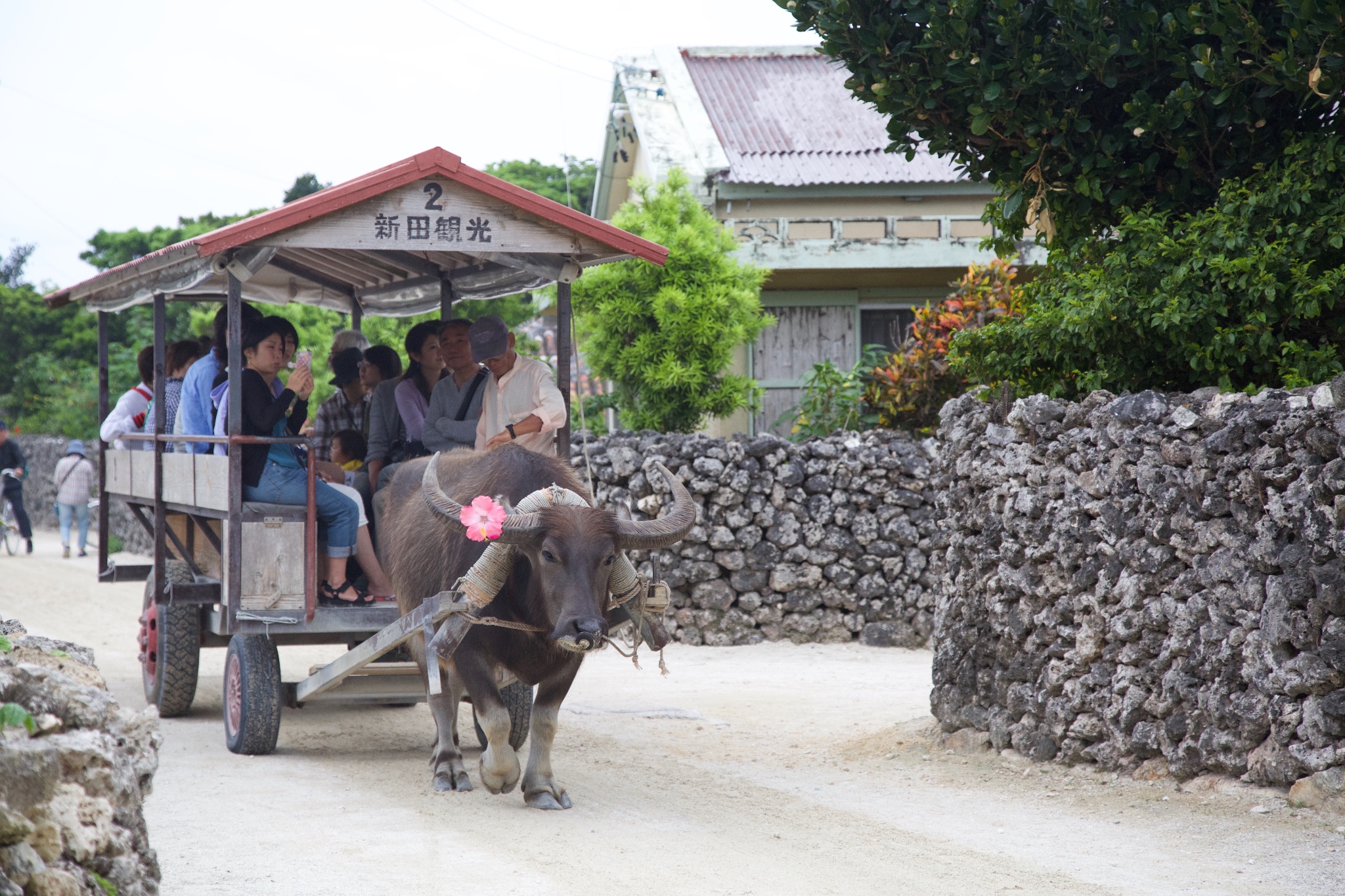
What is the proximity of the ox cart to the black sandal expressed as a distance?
14cm

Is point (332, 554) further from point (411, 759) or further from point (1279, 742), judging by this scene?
point (1279, 742)

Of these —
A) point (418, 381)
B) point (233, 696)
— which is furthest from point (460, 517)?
point (418, 381)

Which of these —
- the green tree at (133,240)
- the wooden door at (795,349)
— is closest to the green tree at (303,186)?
the green tree at (133,240)

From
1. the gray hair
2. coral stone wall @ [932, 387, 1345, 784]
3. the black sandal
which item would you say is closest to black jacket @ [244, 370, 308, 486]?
the black sandal

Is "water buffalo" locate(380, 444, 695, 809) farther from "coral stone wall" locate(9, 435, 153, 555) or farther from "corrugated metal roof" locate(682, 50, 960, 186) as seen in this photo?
"coral stone wall" locate(9, 435, 153, 555)

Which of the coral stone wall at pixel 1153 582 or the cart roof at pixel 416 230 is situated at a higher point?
the cart roof at pixel 416 230

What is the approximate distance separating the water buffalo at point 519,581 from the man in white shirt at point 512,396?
381mm

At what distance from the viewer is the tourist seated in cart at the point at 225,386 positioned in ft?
20.9

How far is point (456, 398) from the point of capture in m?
6.79

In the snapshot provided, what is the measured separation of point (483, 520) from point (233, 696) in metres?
2.34

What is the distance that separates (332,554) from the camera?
6.33 m

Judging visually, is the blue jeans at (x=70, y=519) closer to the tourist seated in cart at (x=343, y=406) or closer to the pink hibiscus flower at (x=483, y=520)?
the tourist seated in cart at (x=343, y=406)

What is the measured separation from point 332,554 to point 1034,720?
361cm

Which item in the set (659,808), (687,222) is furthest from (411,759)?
(687,222)
